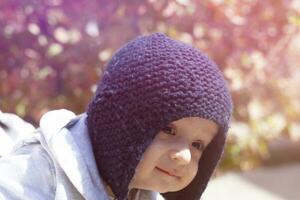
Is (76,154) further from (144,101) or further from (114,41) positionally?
(114,41)

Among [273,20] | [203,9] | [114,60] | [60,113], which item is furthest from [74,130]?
[273,20]

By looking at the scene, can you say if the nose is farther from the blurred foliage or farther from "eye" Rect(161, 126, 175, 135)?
the blurred foliage

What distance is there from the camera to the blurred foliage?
273 cm

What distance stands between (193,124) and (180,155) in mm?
92

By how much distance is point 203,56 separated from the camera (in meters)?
1.92

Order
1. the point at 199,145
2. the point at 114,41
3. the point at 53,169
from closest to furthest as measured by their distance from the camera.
→ the point at 53,169 < the point at 199,145 < the point at 114,41

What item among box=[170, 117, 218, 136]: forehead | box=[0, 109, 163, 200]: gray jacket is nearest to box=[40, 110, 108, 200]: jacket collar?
box=[0, 109, 163, 200]: gray jacket

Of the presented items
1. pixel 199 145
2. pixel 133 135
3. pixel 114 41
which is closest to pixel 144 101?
pixel 133 135

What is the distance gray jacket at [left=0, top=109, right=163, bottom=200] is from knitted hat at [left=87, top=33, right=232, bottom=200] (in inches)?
1.9

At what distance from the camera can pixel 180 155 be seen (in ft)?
5.94

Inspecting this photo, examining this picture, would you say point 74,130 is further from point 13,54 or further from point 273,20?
point 273,20

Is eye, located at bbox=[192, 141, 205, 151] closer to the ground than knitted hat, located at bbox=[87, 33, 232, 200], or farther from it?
closer to the ground

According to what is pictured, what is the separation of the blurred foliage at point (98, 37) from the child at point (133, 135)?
33.3 inches

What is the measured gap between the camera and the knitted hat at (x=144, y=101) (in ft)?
5.91
